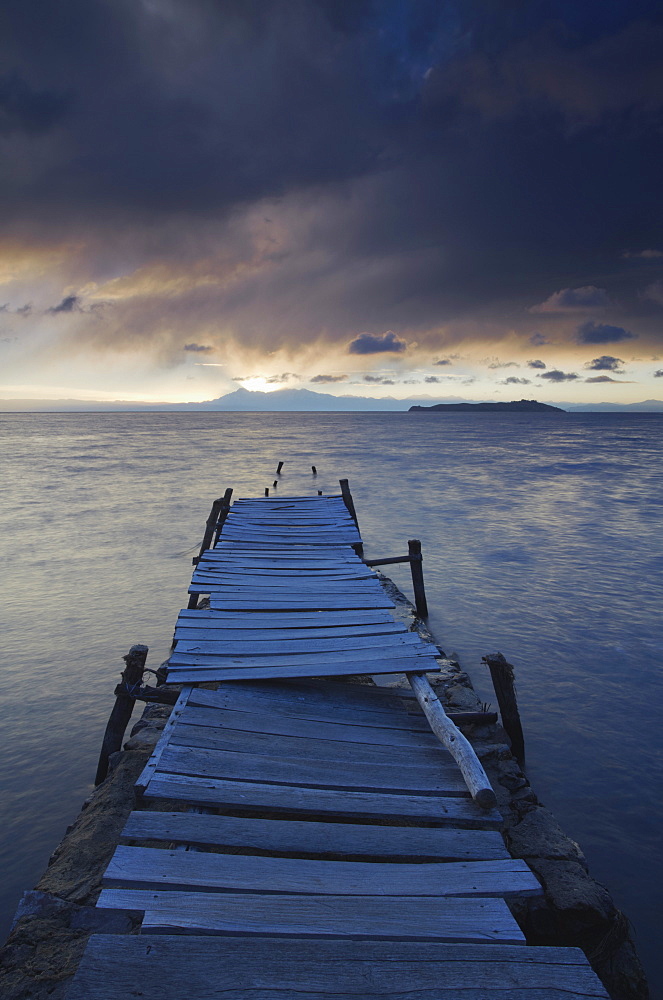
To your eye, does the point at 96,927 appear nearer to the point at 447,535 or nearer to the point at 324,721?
the point at 324,721

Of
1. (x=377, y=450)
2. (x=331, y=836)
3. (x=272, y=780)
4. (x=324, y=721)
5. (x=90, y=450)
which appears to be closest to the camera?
(x=331, y=836)

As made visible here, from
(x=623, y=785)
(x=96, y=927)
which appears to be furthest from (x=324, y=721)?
(x=623, y=785)

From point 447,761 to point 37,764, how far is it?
4751 mm

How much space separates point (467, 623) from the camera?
1045cm

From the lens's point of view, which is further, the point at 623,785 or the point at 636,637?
the point at 636,637

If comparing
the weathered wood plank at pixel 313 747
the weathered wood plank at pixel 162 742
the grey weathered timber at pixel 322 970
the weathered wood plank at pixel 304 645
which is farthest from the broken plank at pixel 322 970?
the weathered wood plank at pixel 304 645

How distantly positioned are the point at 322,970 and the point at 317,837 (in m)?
0.84

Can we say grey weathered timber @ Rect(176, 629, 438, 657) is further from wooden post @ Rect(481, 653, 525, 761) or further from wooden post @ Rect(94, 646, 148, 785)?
wooden post @ Rect(481, 653, 525, 761)

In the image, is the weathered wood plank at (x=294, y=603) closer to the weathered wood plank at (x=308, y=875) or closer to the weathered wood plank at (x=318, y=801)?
the weathered wood plank at (x=318, y=801)

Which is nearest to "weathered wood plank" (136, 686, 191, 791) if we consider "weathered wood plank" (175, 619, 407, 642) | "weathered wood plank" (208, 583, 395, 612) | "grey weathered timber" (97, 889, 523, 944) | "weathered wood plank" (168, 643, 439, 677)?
"weathered wood plank" (168, 643, 439, 677)

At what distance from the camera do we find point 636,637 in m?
9.72

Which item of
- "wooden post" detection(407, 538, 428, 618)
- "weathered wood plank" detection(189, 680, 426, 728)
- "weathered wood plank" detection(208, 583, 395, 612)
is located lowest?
"wooden post" detection(407, 538, 428, 618)

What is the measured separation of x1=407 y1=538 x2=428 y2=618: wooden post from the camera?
10.2m

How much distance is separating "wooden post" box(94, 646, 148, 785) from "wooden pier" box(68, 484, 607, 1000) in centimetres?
42
